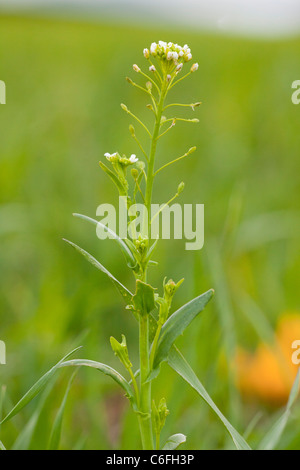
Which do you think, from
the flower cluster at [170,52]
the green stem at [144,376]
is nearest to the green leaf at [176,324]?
the green stem at [144,376]

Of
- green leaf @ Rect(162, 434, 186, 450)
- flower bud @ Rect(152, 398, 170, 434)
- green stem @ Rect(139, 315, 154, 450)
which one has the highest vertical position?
green stem @ Rect(139, 315, 154, 450)

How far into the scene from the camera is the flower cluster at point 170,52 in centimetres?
43

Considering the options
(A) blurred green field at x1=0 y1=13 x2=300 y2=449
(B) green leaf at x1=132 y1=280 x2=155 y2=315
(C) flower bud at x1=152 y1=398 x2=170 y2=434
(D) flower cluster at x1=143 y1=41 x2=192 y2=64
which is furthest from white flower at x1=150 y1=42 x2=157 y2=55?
(A) blurred green field at x1=0 y1=13 x2=300 y2=449

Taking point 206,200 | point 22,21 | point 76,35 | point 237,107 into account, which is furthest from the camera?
Answer: point 22,21

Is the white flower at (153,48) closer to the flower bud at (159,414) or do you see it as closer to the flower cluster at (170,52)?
the flower cluster at (170,52)

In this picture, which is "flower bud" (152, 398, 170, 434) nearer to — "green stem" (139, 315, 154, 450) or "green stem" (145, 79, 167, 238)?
"green stem" (139, 315, 154, 450)

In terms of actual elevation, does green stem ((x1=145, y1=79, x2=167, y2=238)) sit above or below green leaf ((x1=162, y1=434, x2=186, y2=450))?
above

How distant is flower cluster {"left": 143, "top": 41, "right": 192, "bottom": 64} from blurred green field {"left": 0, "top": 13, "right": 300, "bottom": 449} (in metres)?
0.43

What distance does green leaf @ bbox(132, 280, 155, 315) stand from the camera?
17.1 inches

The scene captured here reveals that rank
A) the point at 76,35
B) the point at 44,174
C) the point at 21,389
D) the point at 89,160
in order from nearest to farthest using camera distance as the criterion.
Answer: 1. the point at 21,389
2. the point at 44,174
3. the point at 89,160
4. the point at 76,35

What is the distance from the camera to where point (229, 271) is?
133cm

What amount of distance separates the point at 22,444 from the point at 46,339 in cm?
39
